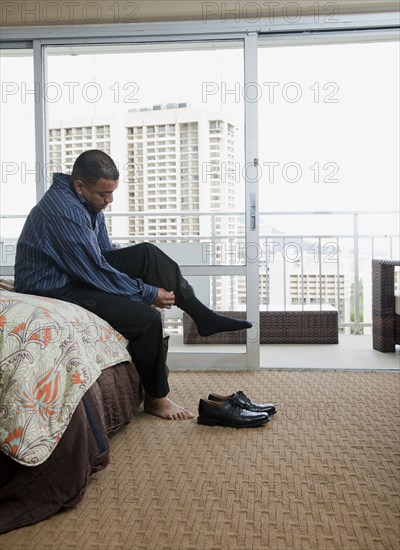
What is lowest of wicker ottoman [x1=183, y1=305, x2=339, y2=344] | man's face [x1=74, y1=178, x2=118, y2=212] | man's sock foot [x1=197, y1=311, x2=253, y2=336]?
wicker ottoman [x1=183, y1=305, x2=339, y2=344]

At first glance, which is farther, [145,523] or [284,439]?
[284,439]

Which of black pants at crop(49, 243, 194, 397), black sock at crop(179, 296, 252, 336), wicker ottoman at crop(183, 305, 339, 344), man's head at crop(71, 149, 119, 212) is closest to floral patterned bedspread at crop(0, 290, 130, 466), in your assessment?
black pants at crop(49, 243, 194, 397)

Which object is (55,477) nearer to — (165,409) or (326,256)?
(165,409)

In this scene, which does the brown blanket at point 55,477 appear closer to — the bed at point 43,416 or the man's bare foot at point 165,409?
the bed at point 43,416

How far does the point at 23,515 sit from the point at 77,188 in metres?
1.51

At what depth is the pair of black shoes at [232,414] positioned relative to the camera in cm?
272

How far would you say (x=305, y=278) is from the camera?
5977mm

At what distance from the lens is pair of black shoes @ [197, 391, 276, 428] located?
2719 millimetres

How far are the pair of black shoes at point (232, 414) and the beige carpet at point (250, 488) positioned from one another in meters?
0.04

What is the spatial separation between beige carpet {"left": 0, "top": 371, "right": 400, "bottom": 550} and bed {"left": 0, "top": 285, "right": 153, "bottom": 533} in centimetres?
8

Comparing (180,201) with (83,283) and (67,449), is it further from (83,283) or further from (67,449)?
(67,449)

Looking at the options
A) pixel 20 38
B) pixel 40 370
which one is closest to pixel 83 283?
pixel 40 370

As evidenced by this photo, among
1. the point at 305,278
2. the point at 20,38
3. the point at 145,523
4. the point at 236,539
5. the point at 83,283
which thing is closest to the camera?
the point at 236,539

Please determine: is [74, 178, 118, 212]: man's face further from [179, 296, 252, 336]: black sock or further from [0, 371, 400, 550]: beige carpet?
[0, 371, 400, 550]: beige carpet
